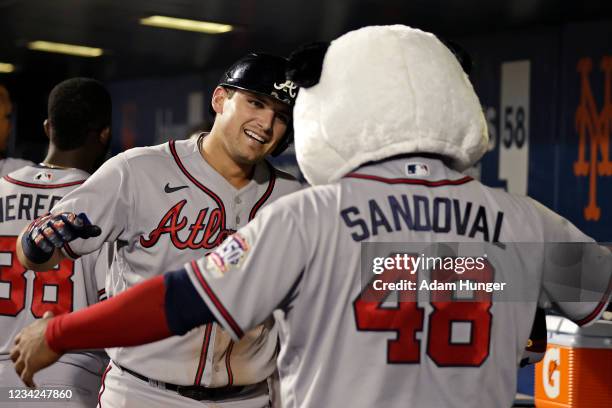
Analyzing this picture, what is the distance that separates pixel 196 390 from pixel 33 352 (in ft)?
3.19

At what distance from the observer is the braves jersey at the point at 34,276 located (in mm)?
3408

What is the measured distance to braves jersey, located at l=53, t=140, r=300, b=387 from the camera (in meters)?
2.70

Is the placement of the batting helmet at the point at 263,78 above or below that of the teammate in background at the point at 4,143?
above

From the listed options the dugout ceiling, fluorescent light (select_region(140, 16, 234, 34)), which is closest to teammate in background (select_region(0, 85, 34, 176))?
the dugout ceiling

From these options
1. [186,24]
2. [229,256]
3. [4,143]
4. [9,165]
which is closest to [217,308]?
[229,256]

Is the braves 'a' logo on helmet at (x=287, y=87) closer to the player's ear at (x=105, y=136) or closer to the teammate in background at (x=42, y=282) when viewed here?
the teammate in background at (x=42, y=282)

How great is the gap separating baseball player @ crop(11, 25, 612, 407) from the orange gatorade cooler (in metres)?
1.38

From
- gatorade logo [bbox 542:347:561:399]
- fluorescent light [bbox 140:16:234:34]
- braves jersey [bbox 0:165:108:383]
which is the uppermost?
fluorescent light [bbox 140:16:234:34]

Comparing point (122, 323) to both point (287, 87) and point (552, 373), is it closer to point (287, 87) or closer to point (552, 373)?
point (287, 87)

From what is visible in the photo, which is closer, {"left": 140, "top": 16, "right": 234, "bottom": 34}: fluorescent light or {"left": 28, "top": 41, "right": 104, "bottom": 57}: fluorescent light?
{"left": 140, "top": 16, "right": 234, "bottom": 34}: fluorescent light

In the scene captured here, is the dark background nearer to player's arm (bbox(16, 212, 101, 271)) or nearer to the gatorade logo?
the gatorade logo

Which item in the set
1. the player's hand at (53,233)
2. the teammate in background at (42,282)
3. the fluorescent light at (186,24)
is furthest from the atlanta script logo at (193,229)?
the fluorescent light at (186,24)

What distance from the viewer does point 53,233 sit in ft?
8.35

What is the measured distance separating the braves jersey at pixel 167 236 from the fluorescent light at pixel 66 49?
766cm
